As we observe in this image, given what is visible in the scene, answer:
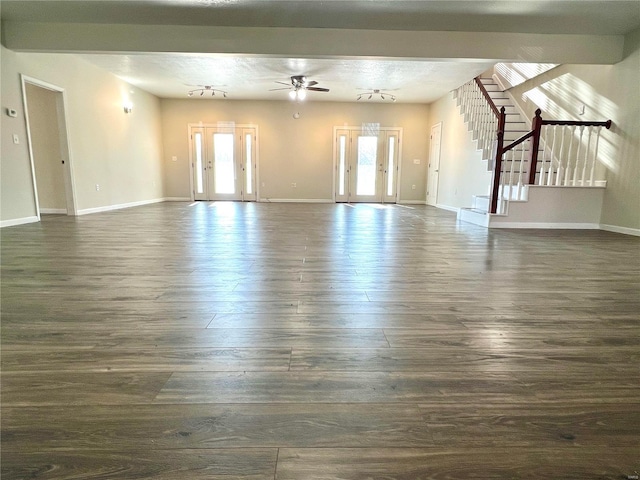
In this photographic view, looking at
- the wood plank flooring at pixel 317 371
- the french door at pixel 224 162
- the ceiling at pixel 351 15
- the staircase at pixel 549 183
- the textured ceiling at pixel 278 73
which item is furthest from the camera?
the french door at pixel 224 162

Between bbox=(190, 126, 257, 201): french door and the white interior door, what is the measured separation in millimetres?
5172

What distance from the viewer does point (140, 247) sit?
11.4 feet

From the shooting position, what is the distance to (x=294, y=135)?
989 cm

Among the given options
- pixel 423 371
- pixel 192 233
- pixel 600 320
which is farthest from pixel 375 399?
pixel 192 233

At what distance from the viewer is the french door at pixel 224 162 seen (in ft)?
32.3


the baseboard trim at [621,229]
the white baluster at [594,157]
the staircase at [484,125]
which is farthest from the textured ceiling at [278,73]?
the baseboard trim at [621,229]

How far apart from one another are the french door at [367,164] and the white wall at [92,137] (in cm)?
526

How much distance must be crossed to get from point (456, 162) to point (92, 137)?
7872 mm

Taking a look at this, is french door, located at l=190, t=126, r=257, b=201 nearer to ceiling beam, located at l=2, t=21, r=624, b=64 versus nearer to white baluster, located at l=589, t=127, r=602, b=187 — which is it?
ceiling beam, located at l=2, t=21, r=624, b=64

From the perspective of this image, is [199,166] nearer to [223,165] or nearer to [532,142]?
[223,165]

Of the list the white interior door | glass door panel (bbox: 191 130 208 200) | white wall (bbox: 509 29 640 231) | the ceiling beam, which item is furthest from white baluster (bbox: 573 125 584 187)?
glass door panel (bbox: 191 130 208 200)

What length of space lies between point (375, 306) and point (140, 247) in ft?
8.88

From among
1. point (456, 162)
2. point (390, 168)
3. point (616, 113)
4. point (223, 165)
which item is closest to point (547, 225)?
point (616, 113)

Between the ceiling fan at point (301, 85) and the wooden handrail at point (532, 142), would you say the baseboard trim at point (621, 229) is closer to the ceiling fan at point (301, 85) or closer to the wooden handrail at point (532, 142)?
the wooden handrail at point (532, 142)
